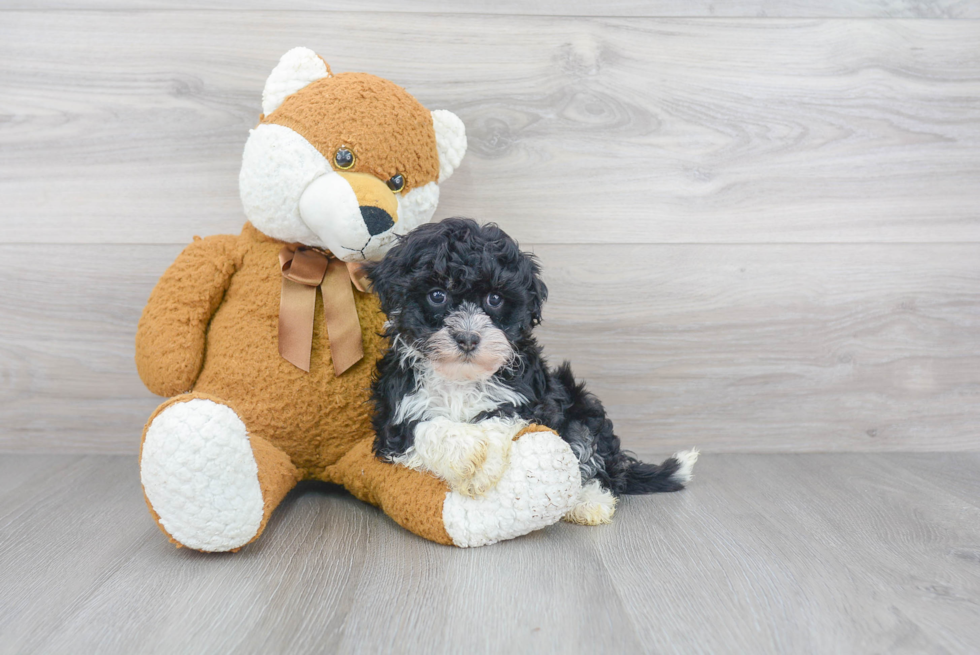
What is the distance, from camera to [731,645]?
0.73 metres

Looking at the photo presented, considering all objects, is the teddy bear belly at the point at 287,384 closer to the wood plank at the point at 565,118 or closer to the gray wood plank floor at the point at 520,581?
the gray wood plank floor at the point at 520,581

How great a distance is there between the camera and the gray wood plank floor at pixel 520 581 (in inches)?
29.3

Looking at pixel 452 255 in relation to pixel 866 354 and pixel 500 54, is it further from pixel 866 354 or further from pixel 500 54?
pixel 866 354

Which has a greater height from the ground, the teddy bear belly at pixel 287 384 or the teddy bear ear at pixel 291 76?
the teddy bear ear at pixel 291 76

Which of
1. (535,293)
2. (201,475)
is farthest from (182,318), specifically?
(535,293)

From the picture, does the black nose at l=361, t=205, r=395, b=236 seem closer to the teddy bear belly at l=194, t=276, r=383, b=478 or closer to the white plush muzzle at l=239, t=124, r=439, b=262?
the white plush muzzle at l=239, t=124, r=439, b=262

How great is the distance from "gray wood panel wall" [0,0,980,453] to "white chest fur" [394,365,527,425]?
17.1 inches

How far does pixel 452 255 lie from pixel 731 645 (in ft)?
1.74

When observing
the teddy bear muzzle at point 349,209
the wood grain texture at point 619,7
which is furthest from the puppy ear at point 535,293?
the wood grain texture at point 619,7

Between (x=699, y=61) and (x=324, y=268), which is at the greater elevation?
(x=699, y=61)

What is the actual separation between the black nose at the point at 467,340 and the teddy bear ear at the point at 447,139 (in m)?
0.35

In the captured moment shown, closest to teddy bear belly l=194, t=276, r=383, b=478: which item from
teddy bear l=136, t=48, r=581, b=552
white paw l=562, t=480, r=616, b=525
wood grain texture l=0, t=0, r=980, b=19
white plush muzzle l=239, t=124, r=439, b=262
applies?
teddy bear l=136, t=48, r=581, b=552

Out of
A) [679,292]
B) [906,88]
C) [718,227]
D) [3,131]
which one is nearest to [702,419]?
[679,292]

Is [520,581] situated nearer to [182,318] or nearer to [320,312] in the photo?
[320,312]
